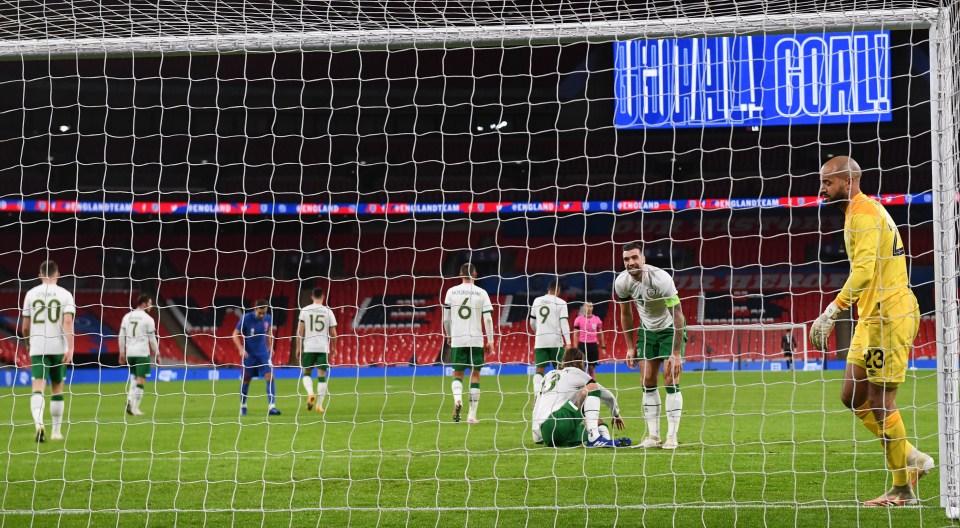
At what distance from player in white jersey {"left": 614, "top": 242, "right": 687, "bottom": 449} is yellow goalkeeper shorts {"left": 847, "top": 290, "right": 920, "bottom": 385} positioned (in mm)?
2609

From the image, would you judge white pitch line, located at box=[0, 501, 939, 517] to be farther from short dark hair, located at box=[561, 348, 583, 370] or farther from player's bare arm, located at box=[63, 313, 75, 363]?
player's bare arm, located at box=[63, 313, 75, 363]

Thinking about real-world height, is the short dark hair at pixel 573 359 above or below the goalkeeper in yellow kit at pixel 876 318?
below

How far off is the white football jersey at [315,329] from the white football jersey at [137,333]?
227 cm

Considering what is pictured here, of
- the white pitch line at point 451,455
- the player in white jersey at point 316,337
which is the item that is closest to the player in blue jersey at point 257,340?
the player in white jersey at point 316,337

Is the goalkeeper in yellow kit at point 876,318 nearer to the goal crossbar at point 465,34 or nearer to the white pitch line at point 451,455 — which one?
the goal crossbar at point 465,34

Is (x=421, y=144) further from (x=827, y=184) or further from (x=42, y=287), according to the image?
(x=827, y=184)

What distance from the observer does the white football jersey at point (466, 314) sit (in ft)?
36.9

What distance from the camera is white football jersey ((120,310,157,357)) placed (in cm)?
1366

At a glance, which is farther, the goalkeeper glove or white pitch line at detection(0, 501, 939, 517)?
white pitch line at detection(0, 501, 939, 517)

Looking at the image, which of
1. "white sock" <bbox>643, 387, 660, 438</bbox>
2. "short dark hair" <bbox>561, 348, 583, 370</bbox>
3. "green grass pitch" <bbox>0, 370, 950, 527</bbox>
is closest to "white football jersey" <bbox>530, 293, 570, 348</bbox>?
"green grass pitch" <bbox>0, 370, 950, 527</bbox>

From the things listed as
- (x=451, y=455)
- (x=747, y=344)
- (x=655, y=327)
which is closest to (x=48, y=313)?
(x=451, y=455)

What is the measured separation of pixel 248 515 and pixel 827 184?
12.2 ft

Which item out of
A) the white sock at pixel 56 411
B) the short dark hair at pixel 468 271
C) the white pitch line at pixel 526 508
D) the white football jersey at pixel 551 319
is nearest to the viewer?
the white pitch line at pixel 526 508

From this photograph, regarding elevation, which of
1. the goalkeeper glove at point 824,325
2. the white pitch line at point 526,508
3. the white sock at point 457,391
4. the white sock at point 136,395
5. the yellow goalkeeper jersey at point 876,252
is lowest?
the white sock at point 136,395
